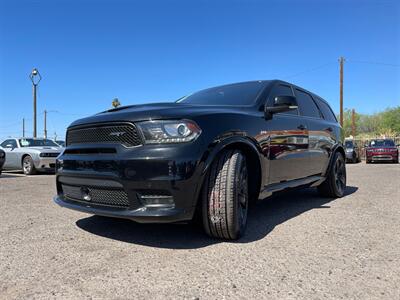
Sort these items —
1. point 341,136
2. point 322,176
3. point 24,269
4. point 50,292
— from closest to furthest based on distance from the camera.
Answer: point 50,292 < point 24,269 < point 322,176 < point 341,136

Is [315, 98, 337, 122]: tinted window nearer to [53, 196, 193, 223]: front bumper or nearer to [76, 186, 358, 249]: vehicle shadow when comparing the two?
[76, 186, 358, 249]: vehicle shadow

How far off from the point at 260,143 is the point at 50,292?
2377mm

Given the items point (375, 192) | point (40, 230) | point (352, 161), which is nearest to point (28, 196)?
point (40, 230)

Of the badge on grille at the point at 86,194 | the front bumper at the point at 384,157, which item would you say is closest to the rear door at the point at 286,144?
the badge on grille at the point at 86,194

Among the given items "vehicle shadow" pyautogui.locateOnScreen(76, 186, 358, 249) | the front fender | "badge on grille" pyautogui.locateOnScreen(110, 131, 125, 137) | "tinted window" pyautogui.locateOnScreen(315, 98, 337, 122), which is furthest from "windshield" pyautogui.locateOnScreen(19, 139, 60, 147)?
the front fender

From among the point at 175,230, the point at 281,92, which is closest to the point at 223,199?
the point at 175,230

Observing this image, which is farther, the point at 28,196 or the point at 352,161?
the point at 352,161

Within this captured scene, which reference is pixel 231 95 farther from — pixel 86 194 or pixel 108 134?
pixel 86 194

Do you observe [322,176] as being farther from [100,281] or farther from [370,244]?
[100,281]

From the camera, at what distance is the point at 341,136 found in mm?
6594

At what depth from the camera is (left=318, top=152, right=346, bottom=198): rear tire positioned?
19.4 ft

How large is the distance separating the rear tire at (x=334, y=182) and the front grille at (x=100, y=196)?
390 cm

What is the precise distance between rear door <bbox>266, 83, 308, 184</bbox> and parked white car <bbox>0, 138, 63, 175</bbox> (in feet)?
28.4

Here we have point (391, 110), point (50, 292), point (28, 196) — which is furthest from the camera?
point (391, 110)
